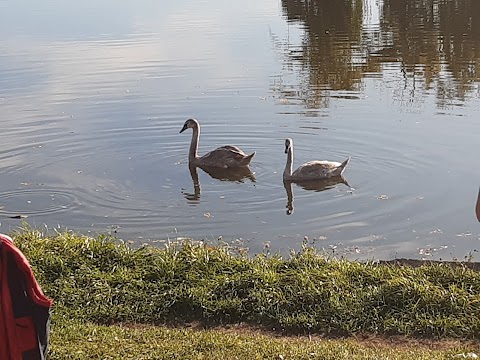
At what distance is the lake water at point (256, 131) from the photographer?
1074cm

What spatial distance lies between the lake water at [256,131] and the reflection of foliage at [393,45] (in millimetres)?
101

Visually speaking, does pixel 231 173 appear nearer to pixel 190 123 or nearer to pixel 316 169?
pixel 316 169

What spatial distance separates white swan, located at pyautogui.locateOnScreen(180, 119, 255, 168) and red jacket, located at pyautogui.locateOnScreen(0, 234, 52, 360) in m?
9.28

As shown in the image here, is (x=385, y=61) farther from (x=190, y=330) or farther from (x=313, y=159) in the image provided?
(x=190, y=330)

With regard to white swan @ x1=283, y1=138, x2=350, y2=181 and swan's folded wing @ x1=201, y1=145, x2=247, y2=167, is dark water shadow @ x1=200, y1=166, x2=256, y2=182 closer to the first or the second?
swan's folded wing @ x1=201, y1=145, x2=247, y2=167

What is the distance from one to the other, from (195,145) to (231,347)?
27.4 feet

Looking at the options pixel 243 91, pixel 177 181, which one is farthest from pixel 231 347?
pixel 243 91

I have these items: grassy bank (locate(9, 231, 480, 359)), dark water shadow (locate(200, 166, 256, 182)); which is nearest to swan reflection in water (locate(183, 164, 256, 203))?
dark water shadow (locate(200, 166, 256, 182))

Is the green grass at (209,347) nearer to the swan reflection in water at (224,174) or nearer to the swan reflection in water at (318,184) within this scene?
the swan reflection in water at (318,184)

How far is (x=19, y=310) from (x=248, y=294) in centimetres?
339

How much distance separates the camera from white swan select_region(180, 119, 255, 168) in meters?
13.4

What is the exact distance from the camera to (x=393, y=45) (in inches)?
988

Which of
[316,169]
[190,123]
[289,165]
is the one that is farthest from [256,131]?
[316,169]

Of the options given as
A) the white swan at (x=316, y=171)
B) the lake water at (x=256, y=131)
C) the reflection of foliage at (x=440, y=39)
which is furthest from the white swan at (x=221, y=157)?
the reflection of foliage at (x=440, y=39)
